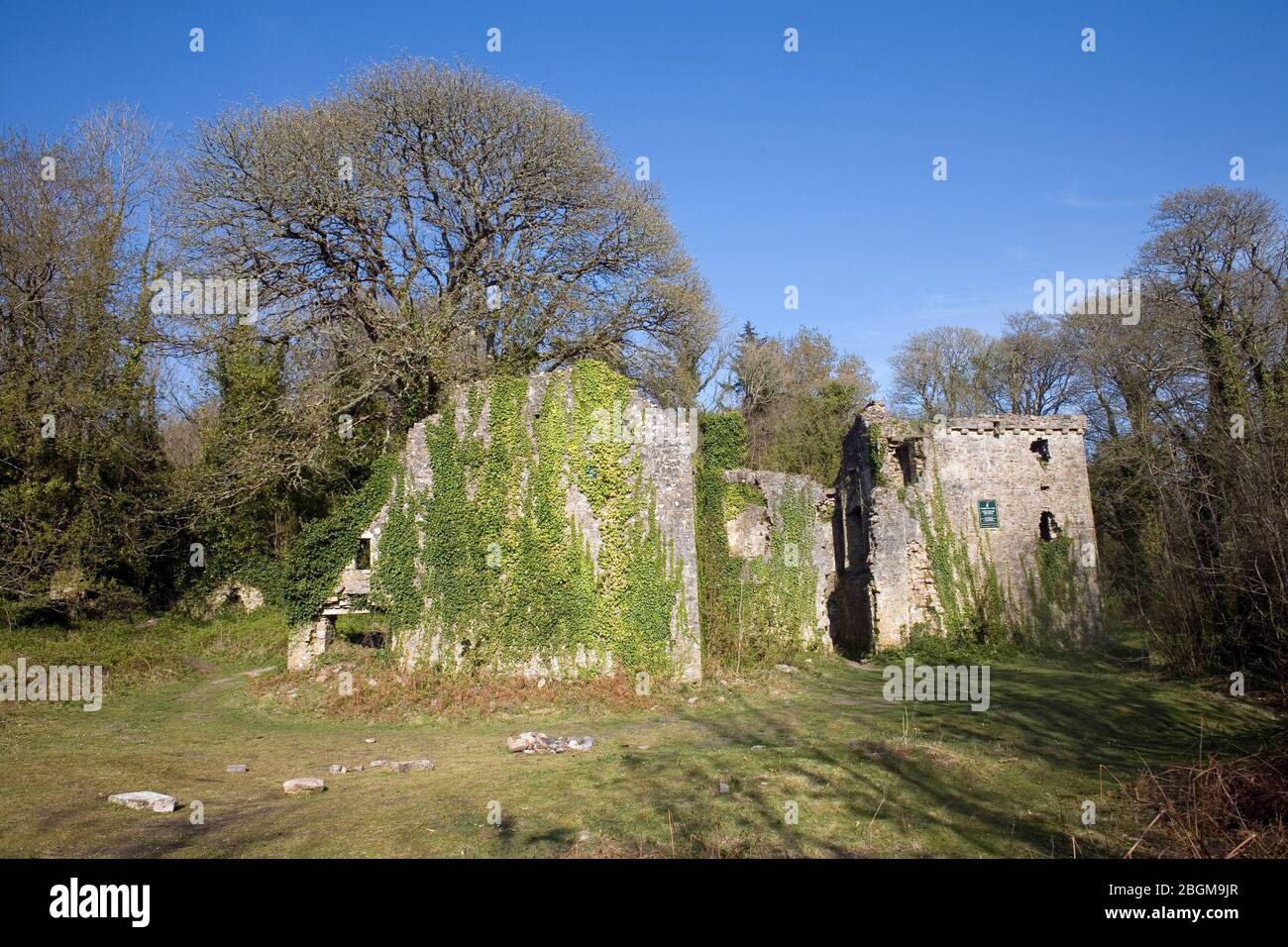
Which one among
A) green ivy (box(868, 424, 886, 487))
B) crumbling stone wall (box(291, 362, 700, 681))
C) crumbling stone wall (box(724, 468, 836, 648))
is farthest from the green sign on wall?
crumbling stone wall (box(291, 362, 700, 681))

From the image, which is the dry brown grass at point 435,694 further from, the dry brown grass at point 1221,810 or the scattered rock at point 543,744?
the dry brown grass at point 1221,810

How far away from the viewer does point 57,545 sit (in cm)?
1758

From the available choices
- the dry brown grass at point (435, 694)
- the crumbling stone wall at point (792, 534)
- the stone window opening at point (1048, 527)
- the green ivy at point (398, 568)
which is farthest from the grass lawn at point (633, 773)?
the crumbling stone wall at point (792, 534)

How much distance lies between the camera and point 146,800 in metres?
7.45

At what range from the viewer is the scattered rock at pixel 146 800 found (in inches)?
289

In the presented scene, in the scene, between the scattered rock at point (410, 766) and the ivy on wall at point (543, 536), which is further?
the ivy on wall at point (543, 536)

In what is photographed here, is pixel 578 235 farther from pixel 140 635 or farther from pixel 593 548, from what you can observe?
pixel 140 635

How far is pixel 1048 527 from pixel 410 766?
17.5m

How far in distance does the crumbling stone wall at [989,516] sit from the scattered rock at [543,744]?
37.9ft

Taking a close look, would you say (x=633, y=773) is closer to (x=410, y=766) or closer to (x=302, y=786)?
(x=410, y=766)

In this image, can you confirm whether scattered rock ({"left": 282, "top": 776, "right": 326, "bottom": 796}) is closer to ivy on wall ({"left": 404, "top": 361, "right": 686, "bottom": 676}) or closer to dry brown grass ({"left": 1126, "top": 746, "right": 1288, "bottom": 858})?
ivy on wall ({"left": 404, "top": 361, "right": 686, "bottom": 676})

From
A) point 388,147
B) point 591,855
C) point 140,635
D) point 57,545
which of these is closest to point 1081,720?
point 591,855

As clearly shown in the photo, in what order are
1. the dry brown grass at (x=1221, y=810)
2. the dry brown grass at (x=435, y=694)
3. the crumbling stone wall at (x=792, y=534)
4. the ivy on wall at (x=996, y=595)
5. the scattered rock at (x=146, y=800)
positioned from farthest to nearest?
the crumbling stone wall at (x=792, y=534)
the ivy on wall at (x=996, y=595)
the dry brown grass at (x=435, y=694)
the scattered rock at (x=146, y=800)
the dry brown grass at (x=1221, y=810)
